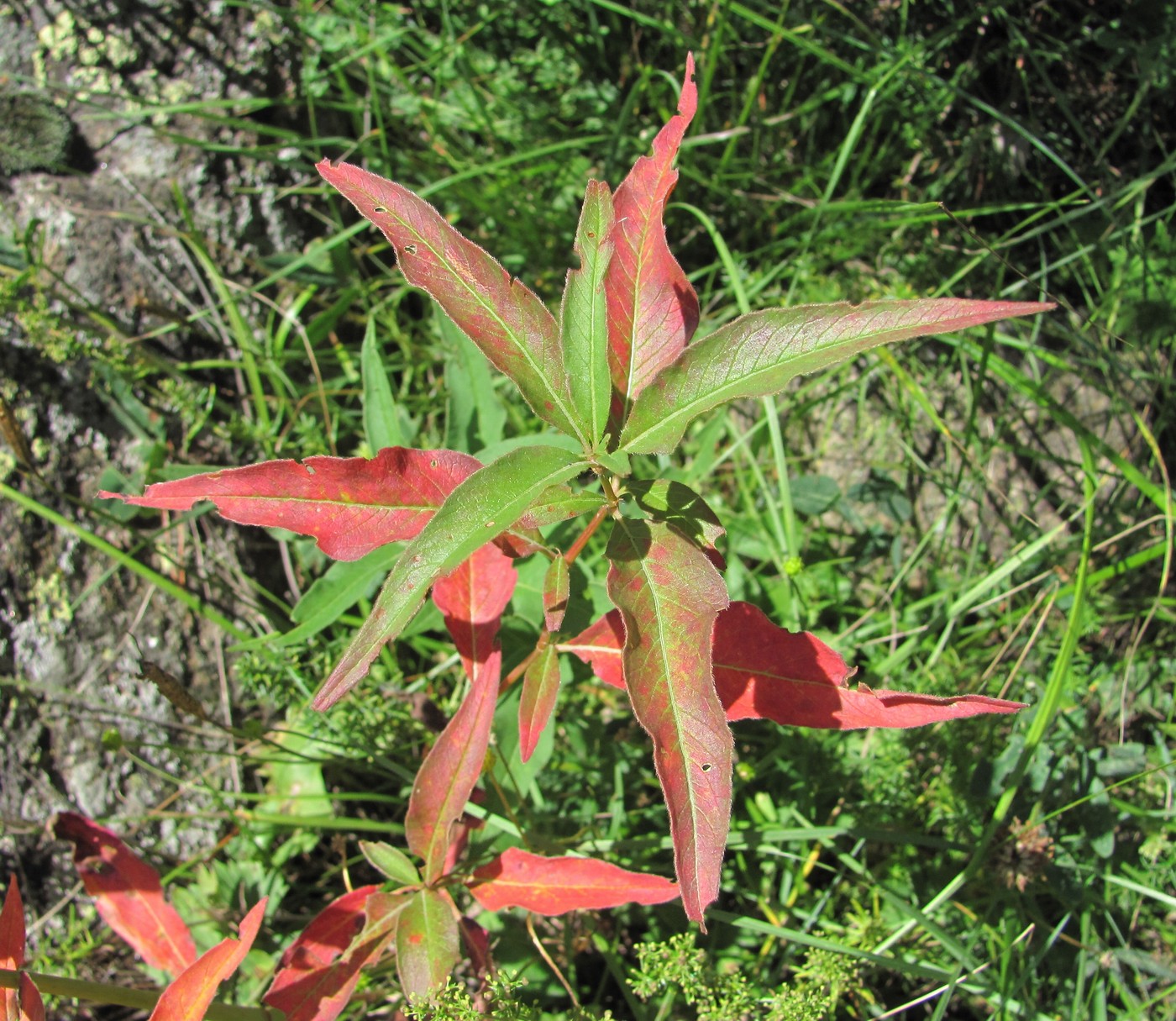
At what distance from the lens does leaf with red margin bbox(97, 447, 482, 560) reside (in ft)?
3.66

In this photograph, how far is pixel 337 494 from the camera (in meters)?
1.13

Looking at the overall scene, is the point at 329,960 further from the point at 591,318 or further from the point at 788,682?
the point at 591,318

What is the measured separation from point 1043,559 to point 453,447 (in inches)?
54.1

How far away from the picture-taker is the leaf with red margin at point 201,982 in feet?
3.76

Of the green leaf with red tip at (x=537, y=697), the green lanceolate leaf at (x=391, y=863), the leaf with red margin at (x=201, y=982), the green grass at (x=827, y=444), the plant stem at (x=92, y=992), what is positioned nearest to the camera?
the plant stem at (x=92, y=992)

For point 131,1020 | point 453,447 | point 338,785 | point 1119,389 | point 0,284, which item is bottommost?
point 131,1020

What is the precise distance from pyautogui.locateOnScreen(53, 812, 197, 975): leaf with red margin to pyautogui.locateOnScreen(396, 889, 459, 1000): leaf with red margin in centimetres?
55

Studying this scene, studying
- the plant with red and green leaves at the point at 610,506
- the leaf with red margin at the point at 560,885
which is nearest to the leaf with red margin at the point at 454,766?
the plant with red and green leaves at the point at 610,506

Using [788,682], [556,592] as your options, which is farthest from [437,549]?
[788,682]

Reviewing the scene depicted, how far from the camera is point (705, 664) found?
3.17 ft

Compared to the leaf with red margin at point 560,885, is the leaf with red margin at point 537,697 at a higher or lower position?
higher

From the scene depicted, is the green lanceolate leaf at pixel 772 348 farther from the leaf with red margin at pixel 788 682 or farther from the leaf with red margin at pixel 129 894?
the leaf with red margin at pixel 129 894

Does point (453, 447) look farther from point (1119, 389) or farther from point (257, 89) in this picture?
point (1119, 389)

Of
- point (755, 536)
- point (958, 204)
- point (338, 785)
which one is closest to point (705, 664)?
point (755, 536)
